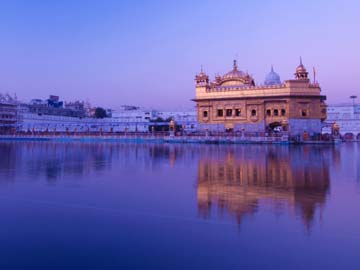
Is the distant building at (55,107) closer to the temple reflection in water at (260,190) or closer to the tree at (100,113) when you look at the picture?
the tree at (100,113)

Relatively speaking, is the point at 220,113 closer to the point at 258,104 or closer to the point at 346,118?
the point at 258,104

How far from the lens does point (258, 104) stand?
3628 centimetres

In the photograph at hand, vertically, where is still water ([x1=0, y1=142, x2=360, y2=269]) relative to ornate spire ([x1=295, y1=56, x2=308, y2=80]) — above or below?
below

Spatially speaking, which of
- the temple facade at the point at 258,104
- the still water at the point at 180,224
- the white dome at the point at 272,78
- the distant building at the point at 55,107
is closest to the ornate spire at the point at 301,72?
the temple facade at the point at 258,104

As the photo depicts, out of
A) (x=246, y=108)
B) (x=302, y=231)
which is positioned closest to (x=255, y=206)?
(x=302, y=231)

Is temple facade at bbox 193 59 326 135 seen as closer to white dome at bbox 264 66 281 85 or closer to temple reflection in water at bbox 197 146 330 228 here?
white dome at bbox 264 66 281 85

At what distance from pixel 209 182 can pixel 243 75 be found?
103 feet

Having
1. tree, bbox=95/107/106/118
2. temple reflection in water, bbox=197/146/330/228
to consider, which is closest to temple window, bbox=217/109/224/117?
temple reflection in water, bbox=197/146/330/228

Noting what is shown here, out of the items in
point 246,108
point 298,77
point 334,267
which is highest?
point 298,77

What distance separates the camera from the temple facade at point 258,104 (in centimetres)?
3469

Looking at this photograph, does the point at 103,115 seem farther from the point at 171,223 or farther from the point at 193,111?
the point at 171,223

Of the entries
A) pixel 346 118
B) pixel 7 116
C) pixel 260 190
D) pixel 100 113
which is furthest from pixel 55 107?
pixel 260 190

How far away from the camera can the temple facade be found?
1366 inches

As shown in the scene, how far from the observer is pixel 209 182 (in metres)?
9.03
